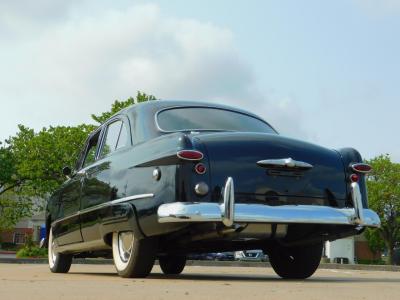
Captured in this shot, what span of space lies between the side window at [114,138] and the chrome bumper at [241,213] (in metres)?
1.62

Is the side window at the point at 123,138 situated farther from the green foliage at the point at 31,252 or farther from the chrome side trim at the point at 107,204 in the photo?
the green foliage at the point at 31,252

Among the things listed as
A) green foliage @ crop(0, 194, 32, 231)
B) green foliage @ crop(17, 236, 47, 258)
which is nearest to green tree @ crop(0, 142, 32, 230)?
green foliage @ crop(0, 194, 32, 231)

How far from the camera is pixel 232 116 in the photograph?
7730 mm

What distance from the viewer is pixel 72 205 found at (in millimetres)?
8391

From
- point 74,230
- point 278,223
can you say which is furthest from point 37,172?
point 278,223

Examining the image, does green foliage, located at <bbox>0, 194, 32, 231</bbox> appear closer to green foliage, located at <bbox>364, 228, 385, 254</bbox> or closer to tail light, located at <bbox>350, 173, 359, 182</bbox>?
green foliage, located at <bbox>364, 228, 385, 254</bbox>

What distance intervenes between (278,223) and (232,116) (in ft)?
6.14

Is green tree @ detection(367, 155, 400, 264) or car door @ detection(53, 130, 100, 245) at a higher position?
green tree @ detection(367, 155, 400, 264)

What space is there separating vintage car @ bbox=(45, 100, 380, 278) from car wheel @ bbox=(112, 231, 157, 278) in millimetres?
10

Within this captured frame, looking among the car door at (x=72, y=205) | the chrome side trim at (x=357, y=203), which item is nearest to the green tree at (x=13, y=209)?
the car door at (x=72, y=205)

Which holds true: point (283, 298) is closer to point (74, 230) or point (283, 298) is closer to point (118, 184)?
point (118, 184)

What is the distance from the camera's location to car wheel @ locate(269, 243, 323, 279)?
7742 millimetres

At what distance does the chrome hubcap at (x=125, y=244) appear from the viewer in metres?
6.91

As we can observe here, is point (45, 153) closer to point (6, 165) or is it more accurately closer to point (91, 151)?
point (6, 165)
